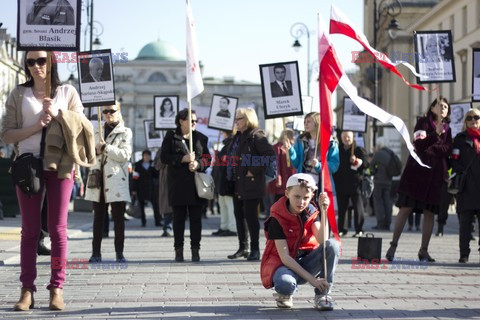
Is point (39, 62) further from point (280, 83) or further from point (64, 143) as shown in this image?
point (280, 83)

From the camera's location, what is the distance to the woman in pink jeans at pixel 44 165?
317 inches

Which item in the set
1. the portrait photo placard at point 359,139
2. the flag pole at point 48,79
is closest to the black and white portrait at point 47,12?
the flag pole at point 48,79

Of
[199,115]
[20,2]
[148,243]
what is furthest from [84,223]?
[199,115]

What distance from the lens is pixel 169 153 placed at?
1286 centimetres

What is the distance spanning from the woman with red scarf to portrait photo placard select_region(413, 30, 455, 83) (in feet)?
5.68

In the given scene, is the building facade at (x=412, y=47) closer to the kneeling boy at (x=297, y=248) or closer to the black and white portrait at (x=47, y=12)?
the black and white portrait at (x=47, y=12)

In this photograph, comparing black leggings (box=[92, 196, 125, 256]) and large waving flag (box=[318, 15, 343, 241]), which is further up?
large waving flag (box=[318, 15, 343, 241])

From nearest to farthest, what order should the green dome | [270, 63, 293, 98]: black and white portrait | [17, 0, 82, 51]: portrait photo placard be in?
[17, 0, 82, 51]: portrait photo placard → [270, 63, 293, 98]: black and white portrait → the green dome

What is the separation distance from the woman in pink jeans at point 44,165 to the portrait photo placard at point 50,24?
1.43 meters

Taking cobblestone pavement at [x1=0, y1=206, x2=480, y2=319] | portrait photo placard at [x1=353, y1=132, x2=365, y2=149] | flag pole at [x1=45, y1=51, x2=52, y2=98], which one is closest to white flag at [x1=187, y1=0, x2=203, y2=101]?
cobblestone pavement at [x1=0, y1=206, x2=480, y2=319]

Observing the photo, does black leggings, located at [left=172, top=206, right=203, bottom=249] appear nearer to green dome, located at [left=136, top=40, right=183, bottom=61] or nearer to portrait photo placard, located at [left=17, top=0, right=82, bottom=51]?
portrait photo placard, located at [left=17, top=0, right=82, bottom=51]

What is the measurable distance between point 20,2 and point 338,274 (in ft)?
13.0

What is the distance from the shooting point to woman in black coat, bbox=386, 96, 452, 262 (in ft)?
41.4

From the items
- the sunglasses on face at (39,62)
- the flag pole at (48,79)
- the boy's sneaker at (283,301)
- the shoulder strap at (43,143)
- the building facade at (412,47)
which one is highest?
the building facade at (412,47)
